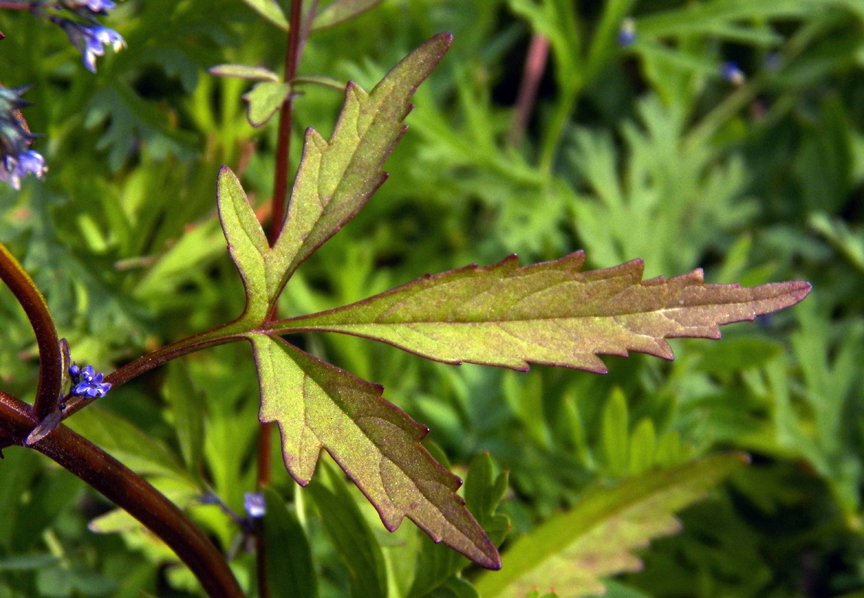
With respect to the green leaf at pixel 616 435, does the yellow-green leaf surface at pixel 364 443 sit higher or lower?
higher

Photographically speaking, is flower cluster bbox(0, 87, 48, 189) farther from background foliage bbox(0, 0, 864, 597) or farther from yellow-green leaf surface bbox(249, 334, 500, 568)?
background foliage bbox(0, 0, 864, 597)

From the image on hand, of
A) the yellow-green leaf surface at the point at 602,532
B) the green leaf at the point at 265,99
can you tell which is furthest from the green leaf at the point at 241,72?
the yellow-green leaf surface at the point at 602,532

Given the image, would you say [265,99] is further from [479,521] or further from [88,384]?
[479,521]

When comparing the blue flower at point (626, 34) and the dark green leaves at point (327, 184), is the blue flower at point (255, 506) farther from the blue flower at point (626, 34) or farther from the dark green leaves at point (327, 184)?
the blue flower at point (626, 34)

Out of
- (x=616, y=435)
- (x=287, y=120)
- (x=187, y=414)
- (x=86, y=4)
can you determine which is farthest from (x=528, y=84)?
(x=86, y=4)

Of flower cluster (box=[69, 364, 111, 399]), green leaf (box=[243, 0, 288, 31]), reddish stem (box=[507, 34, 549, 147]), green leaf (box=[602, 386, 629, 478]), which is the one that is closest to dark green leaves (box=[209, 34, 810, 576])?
flower cluster (box=[69, 364, 111, 399])
